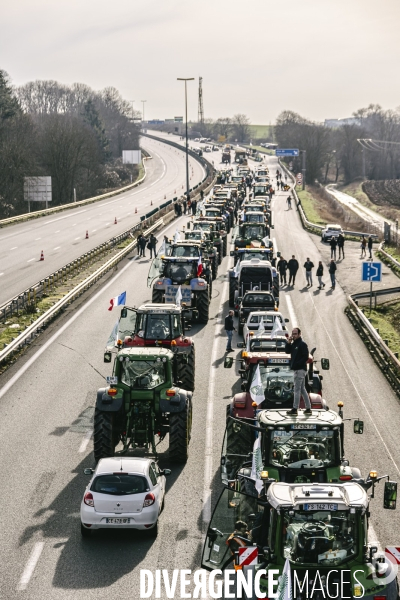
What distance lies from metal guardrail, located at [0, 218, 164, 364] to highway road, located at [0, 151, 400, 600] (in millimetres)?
460

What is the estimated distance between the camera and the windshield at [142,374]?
63.2 feet

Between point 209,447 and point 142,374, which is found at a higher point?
point 142,374

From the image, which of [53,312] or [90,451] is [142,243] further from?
[90,451]

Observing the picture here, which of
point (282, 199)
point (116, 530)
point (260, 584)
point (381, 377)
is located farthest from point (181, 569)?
point (282, 199)

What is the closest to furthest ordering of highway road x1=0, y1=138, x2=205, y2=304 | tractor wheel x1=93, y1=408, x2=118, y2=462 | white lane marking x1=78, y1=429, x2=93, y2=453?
1. tractor wheel x1=93, y1=408, x2=118, y2=462
2. white lane marking x1=78, y1=429, x2=93, y2=453
3. highway road x1=0, y1=138, x2=205, y2=304

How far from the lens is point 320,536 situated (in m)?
11.4

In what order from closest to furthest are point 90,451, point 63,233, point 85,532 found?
1. point 85,532
2. point 90,451
3. point 63,233

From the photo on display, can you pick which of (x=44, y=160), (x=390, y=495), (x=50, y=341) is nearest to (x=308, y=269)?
(x=50, y=341)

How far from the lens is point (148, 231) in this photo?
65312mm

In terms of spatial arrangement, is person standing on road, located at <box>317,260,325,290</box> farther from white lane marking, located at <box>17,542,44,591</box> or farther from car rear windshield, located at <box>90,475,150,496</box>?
white lane marking, located at <box>17,542,44,591</box>

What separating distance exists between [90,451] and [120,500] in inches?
206

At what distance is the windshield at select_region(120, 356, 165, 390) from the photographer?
19250 millimetres

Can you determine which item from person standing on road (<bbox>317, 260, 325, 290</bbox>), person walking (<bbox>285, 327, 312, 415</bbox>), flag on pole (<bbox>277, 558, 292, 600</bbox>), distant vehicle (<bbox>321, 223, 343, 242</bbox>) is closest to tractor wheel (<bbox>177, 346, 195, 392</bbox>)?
person walking (<bbox>285, 327, 312, 415</bbox>)

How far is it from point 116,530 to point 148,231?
50.3 m
